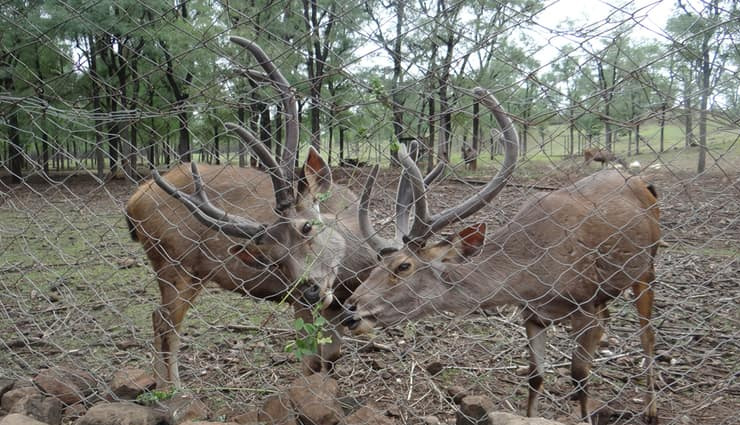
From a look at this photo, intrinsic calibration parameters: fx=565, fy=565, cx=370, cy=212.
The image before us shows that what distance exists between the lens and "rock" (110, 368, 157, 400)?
10.1 ft

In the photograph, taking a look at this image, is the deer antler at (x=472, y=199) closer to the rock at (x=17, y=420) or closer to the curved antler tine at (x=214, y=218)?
the curved antler tine at (x=214, y=218)

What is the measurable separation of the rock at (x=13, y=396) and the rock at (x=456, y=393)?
244cm

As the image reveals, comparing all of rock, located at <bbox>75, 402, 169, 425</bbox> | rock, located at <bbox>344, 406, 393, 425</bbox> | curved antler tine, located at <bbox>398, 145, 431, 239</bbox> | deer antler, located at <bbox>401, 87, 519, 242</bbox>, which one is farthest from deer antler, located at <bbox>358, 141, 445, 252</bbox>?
Result: rock, located at <bbox>75, 402, 169, 425</bbox>

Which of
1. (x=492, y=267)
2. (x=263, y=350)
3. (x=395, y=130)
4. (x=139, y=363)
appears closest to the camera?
(x=395, y=130)

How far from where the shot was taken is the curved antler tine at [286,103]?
9.79ft

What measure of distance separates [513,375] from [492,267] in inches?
32.3

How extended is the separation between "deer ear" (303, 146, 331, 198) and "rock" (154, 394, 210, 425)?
168 cm

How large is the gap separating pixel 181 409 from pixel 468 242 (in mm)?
1893

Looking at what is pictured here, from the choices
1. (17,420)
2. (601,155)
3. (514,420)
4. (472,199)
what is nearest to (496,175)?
(472,199)

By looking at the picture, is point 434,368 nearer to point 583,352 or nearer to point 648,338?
point 583,352

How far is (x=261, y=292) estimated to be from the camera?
459 centimetres

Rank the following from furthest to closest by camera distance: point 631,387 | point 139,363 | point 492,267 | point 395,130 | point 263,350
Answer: point 263,350 < point 139,363 < point 631,387 < point 492,267 < point 395,130

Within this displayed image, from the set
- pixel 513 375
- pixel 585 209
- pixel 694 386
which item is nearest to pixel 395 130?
pixel 585 209

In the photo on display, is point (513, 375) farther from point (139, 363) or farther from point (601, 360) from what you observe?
point (139, 363)
